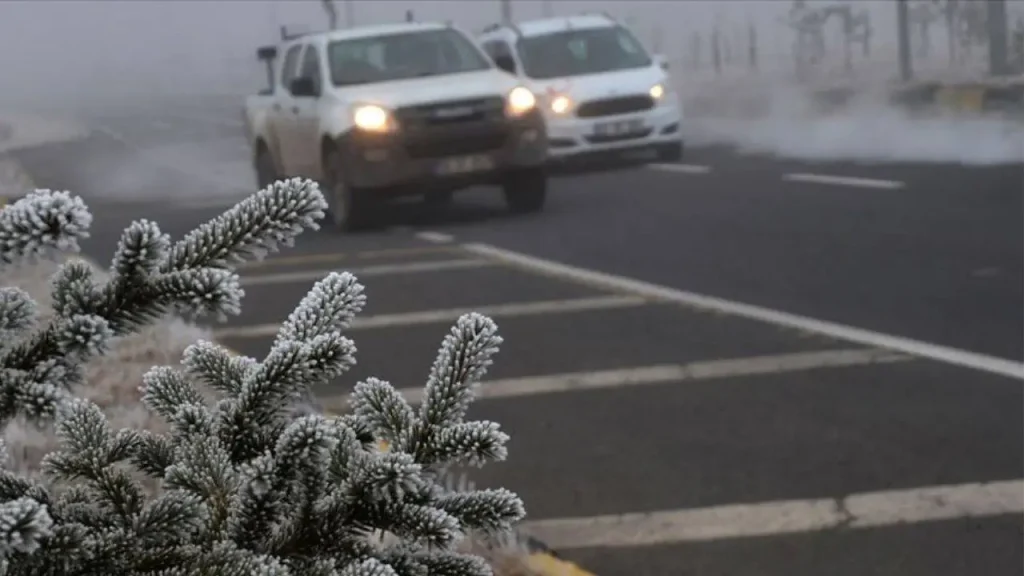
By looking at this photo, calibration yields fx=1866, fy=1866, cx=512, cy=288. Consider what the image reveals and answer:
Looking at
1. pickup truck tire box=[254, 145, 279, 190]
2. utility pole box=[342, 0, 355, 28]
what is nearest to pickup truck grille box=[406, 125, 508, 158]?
pickup truck tire box=[254, 145, 279, 190]

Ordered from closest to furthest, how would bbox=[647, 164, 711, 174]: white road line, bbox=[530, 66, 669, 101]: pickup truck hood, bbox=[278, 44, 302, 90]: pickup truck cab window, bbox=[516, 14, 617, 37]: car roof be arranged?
bbox=[278, 44, 302, 90]: pickup truck cab window
bbox=[647, 164, 711, 174]: white road line
bbox=[530, 66, 669, 101]: pickup truck hood
bbox=[516, 14, 617, 37]: car roof

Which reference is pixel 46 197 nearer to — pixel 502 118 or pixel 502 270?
pixel 502 270

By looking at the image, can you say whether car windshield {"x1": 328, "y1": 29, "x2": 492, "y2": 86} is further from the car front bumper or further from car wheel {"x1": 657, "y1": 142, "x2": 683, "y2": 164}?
car wheel {"x1": 657, "y1": 142, "x2": 683, "y2": 164}

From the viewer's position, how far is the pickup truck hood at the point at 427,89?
51.4 ft

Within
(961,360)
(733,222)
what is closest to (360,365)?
(961,360)

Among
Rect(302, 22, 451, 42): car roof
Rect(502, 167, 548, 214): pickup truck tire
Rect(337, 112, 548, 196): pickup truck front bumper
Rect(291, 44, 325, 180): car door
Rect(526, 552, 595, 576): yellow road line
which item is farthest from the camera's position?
Rect(302, 22, 451, 42): car roof

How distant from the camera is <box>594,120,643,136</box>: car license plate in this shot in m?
20.3

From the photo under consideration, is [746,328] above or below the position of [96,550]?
below

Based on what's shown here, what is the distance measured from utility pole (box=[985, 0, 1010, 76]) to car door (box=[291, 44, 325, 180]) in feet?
32.6

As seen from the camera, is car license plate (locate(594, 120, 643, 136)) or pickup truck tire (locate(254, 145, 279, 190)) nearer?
pickup truck tire (locate(254, 145, 279, 190))

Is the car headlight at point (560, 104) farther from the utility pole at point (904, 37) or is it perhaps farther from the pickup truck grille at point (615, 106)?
the utility pole at point (904, 37)

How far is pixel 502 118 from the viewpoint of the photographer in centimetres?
1577

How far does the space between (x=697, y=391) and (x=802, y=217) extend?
653 centimetres

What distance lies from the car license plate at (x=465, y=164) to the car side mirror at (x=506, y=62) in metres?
5.74
